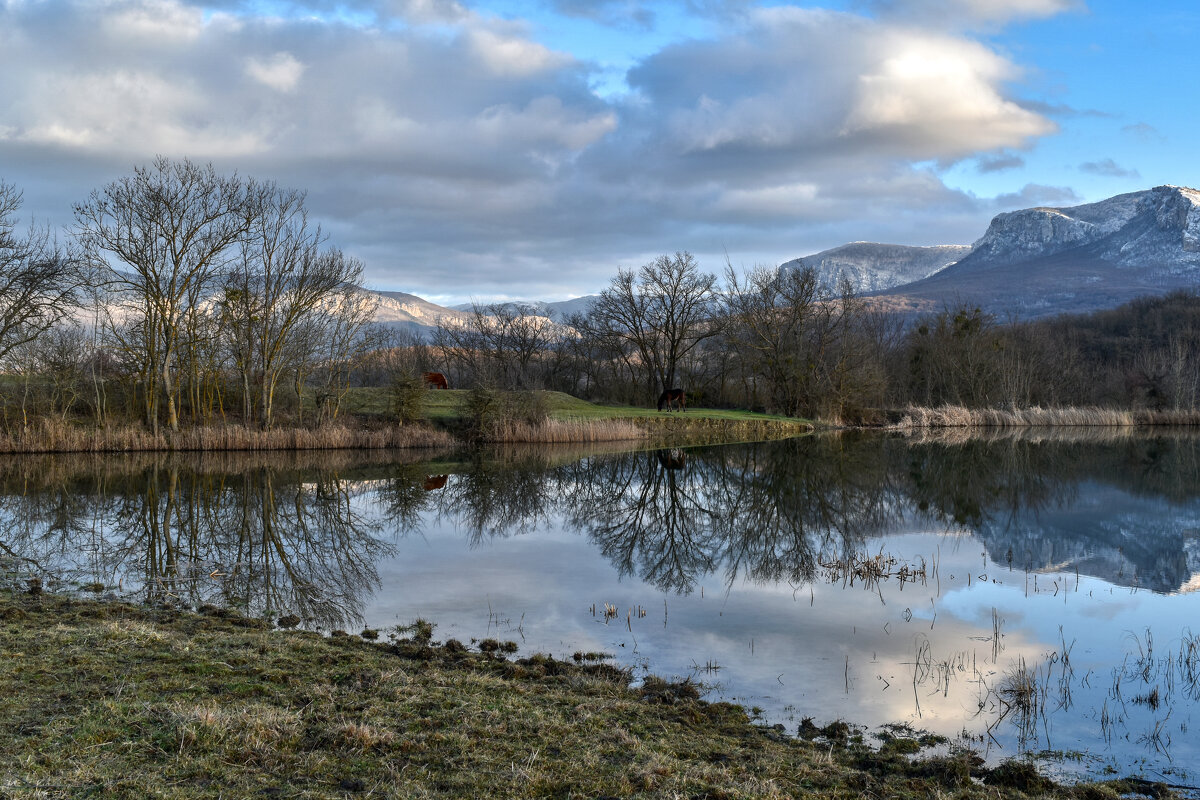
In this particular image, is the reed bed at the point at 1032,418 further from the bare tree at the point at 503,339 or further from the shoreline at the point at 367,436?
the bare tree at the point at 503,339

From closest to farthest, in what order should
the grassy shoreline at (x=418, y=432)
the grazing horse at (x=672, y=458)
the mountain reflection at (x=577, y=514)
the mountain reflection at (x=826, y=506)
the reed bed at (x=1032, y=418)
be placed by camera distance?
the mountain reflection at (x=577, y=514)
the mountain reflection at (x=826, y=506)
the grazing horse at (x=672, y=458)
the grassy shoreline at (x=418, y=432)
the reed bed at (x=1032, y=418)

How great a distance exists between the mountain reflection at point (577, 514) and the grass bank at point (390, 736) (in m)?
2.47

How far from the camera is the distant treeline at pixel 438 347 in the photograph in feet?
94.8

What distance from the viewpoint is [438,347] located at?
64688mm

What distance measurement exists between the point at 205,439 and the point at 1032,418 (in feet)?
142

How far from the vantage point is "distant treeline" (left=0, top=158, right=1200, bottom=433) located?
28.9m

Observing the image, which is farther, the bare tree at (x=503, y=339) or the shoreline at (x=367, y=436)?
the bare tree at (x=503, y=339)

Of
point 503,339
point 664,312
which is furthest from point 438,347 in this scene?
point 664,312

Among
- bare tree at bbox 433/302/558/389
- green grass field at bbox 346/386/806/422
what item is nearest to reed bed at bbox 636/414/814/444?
green grass field at bbox 346/386/806/422

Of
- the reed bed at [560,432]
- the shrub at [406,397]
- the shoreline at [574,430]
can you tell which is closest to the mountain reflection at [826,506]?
the reed bed at [560,432]

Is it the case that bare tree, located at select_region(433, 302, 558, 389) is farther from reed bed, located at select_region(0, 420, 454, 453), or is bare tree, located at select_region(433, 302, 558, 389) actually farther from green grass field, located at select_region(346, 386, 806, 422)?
reed bed, located at select_region(0, 420, 454, 453)

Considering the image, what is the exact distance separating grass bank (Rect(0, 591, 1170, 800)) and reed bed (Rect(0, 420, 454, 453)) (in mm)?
23960

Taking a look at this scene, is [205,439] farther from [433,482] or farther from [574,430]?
[574,430]

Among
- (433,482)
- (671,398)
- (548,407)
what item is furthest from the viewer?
(671,398)
